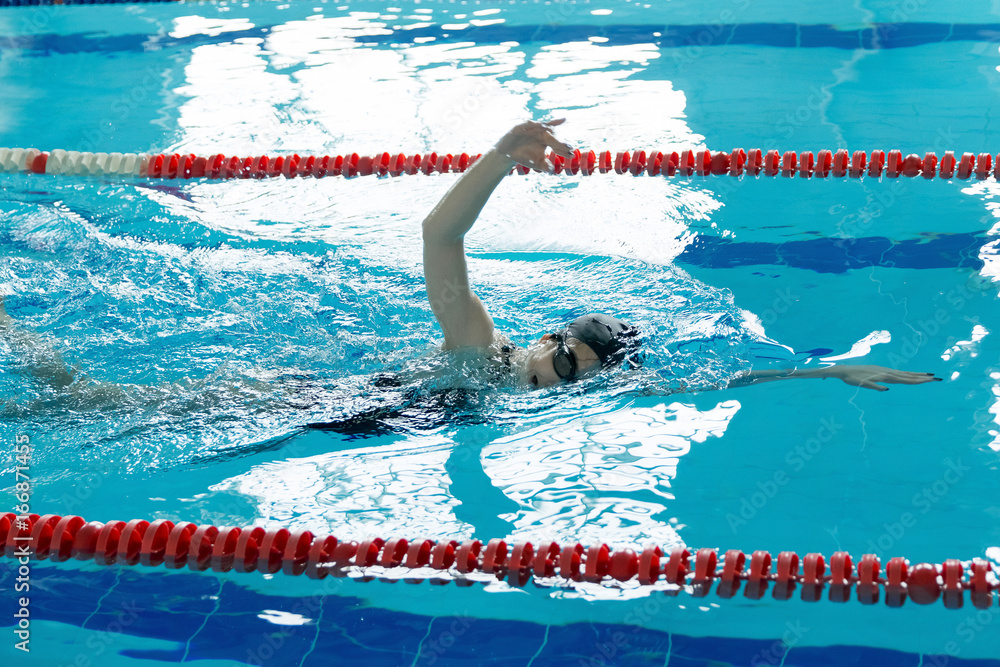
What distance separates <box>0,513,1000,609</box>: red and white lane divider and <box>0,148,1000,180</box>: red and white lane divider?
2.41m

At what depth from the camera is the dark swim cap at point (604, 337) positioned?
2846 mm

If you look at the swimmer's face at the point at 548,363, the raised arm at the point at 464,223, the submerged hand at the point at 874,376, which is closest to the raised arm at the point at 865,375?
the submerged hand at the point at 874,376

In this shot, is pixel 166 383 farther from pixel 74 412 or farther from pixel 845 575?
pixel 845 575

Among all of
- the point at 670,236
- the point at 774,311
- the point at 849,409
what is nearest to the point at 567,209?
the point at 670,236

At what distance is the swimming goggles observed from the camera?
9.31 feet

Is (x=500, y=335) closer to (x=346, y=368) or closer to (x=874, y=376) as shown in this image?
(x=346, y=368)

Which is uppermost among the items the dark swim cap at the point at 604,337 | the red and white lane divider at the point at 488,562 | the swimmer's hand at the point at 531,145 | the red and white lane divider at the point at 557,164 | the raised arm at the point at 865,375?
the swimmer's hand at the point at 531,145

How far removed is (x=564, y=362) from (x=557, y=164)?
2.00 meters

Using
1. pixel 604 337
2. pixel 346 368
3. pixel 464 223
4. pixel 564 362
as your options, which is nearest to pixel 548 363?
pixel 564 362

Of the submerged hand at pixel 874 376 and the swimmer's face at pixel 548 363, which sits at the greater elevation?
the swimmer's face at pixel 548 363

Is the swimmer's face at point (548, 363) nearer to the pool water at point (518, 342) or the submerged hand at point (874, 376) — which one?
the pool water at point (518, 342)

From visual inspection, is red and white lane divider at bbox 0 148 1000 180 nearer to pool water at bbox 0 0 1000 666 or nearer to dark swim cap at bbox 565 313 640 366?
pool water at bbox 0 0 1000 666

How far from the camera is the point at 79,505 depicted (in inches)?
108

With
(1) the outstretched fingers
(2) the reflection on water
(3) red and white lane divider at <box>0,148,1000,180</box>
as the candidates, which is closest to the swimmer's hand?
(2) the reflection on water
